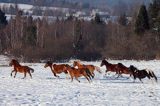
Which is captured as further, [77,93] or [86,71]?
[86,71]

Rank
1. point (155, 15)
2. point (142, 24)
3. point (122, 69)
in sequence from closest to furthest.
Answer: point (122, 69)
point (142, 24)
point (155, 15)

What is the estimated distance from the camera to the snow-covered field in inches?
728

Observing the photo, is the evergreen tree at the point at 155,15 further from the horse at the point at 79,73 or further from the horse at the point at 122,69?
the horse at the point at 79,73

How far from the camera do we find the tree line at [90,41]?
74444 mm

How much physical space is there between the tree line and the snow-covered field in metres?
40.6

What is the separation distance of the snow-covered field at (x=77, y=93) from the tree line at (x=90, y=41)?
40.6m

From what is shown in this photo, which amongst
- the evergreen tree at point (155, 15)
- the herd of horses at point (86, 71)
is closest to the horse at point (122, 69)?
the herd of horses at point (86, 71)

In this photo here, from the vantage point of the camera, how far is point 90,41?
88.4 metres

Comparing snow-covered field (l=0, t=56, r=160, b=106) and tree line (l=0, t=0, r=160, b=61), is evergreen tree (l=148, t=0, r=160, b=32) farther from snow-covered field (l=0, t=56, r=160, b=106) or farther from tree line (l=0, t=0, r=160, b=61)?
snow-covered field (l=0, t=56, r=160, b=106)

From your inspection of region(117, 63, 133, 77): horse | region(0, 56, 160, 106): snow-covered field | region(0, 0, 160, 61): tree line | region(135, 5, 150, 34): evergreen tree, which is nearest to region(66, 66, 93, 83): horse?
region(0, 56, 160, 106): snow-covered field

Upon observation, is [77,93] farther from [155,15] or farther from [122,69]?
[155,15]

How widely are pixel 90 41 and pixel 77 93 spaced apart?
67.2 m

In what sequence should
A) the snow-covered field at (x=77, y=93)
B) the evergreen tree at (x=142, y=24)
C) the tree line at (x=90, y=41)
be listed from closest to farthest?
the snow-covered field at (x=77, y=93) → the tree line at (x=90, y=41) → the evergreen tree at (x=142, y=24)

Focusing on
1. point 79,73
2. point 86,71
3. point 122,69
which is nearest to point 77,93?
point 79,73
